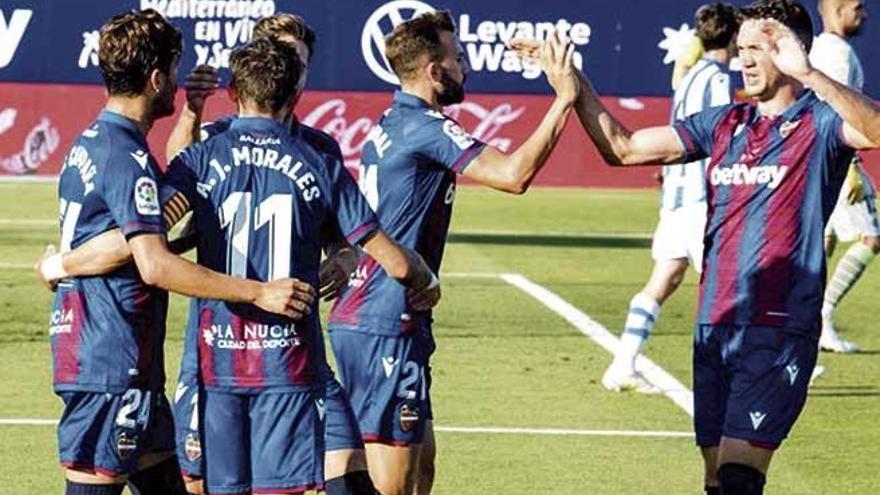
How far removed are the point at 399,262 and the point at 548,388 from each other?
6.82 meters

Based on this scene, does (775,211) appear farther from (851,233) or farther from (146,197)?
(851,233)

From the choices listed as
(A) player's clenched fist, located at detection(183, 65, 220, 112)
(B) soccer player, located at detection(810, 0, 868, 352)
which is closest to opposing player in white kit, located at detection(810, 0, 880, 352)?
(B) soccer player, located at detection(810, 0, 868, 352)

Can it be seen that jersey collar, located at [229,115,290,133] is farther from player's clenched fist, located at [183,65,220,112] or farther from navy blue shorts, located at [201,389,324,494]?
player's clenched fist, located at [183,65,220,112]

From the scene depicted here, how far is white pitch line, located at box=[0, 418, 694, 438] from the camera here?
43.3 feet

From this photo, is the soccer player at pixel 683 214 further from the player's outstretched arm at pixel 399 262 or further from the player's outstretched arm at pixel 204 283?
the player's outstretched arm at pixel 204 283

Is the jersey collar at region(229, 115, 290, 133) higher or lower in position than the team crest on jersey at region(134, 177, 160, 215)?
higher

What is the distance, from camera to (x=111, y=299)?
26.8 feet

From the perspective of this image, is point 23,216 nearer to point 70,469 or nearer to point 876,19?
point 876,19

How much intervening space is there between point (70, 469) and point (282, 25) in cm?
263

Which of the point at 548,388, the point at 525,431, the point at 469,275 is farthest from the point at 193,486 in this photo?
the point at 469,275

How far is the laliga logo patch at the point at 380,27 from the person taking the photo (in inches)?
1388

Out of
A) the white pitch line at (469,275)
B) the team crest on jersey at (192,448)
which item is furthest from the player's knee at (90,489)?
the white pitch line at (469,275)

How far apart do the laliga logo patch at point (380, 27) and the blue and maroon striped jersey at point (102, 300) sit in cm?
2703

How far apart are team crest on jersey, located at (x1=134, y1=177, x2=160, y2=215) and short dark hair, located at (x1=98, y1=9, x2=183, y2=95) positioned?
434 millimetres
